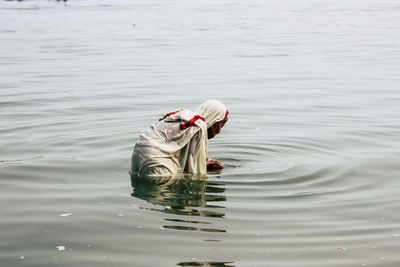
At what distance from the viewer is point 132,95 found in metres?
14.9

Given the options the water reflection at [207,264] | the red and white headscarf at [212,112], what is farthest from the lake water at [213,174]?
the red and white headscarf at [212,112]

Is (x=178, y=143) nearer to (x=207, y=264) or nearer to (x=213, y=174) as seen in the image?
(x=213, y=174)

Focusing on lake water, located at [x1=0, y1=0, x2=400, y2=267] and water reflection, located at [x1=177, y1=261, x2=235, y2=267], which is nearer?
water reflection, located at [x1=177, y1=261, x2=235, y2=267]

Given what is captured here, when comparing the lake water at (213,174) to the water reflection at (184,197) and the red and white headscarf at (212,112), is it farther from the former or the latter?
the red and white headscarf at (212,112)

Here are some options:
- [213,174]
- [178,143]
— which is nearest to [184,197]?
[178,143]

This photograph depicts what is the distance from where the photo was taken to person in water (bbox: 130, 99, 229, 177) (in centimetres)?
718

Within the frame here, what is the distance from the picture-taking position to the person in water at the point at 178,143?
23.6 ft

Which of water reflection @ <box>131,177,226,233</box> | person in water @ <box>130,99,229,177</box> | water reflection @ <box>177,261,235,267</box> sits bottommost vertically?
water reflection @ <box>177,261,235,267</box>

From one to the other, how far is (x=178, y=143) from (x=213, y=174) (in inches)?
39.3

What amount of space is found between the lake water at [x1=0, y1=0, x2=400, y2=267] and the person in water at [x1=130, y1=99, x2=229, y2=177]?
0.25 meters

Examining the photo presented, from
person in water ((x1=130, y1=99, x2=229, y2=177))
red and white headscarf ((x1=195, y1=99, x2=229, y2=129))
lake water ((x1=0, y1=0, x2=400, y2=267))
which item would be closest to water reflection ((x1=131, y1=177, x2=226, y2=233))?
lake water ((x1=0, y1=0, x2=400, y2=267))

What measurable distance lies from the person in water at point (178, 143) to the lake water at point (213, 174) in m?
0.25

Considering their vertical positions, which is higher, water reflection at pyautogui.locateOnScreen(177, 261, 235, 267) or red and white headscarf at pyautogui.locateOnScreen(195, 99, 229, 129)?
red and white headscarf at pyautogui.locateOnScreen(195, 99, 229, 129)

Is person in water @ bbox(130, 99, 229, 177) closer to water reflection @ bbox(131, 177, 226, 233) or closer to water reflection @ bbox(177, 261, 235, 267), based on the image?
water reflection @ bbox(131, 177, 226, 233)
